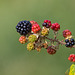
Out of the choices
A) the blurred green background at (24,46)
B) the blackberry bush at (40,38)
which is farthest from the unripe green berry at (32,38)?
the blurred green background at (24,46)

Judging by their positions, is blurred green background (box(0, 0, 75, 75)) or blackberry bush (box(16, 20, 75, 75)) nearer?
blackberry bush (box(16, 20, 75, 75))

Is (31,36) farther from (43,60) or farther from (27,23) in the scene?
(43,60)

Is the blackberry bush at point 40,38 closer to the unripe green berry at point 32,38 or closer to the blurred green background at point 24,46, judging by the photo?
the unripe green berry at point 32,38

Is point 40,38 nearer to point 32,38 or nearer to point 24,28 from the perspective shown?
point 32,38

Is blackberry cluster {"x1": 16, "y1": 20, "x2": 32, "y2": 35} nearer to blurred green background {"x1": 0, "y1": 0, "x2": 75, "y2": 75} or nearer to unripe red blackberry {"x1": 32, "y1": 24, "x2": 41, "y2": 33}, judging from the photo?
unripe red blackberry {"x1": 32, "y1": 24, "x2": 41, "y2": 33}

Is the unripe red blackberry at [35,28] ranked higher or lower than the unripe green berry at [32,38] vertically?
higher

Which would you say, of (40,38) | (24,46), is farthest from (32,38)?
(24,46)

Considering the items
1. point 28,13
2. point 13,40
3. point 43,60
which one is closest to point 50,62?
point 43,60

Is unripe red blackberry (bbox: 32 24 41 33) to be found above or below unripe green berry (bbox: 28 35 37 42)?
above

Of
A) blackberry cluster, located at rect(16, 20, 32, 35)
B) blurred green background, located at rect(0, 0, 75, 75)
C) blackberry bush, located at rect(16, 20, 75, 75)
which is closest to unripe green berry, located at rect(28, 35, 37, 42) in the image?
blackberry bush, located at rect(16, 20, 75, 75)

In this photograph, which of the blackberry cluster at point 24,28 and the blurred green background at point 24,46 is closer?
the blackberry cluster at point 24,28
